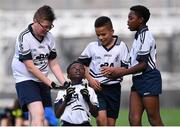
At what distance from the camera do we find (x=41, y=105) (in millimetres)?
12578

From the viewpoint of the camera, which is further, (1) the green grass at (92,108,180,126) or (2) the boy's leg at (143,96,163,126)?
(1) the green grass at (92,108,180,126)

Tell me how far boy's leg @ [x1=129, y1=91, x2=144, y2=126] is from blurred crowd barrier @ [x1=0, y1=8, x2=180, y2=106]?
17.6m

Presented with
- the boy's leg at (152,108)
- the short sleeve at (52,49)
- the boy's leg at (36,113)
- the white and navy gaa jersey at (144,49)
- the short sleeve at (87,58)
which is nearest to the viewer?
the boy's leg at (36,113)

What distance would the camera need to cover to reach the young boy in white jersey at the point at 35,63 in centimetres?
1251

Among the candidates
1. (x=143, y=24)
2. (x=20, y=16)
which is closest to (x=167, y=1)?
(x=20, y=16)

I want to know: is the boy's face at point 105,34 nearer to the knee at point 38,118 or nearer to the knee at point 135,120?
the knee at point 135,120

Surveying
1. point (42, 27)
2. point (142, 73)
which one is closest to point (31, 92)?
point (42, 27)

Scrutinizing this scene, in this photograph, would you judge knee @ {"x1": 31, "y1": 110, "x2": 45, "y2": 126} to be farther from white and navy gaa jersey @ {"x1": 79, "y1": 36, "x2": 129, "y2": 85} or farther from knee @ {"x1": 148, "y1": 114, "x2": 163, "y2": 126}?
knee @ {"x1": 148, "y1": 114, "x2": 163, "y2": 126}

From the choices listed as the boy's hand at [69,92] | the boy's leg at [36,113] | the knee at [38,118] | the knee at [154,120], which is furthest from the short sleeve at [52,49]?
the knee at [154,120]

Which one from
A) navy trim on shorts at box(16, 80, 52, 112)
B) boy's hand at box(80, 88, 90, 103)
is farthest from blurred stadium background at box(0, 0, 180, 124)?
boy's hand at box(80, 88, 90, 103)

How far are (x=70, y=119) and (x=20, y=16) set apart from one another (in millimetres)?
19683

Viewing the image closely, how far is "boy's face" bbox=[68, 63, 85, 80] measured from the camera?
11.9 m

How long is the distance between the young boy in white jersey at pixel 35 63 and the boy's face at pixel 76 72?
1.73 ft

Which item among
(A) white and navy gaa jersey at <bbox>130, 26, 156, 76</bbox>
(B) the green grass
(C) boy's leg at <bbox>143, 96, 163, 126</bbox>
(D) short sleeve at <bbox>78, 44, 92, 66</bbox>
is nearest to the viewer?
(A) white and navy gaa jersey at <bbox>130, 26, 156, 76</bbox>
